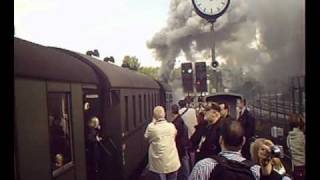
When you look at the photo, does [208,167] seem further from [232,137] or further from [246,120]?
[246,120]

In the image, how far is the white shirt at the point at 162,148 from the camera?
9.29 ft

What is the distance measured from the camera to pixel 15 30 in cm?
266

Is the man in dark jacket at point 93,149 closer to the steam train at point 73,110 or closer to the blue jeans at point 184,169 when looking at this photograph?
the steam train at point 73,110

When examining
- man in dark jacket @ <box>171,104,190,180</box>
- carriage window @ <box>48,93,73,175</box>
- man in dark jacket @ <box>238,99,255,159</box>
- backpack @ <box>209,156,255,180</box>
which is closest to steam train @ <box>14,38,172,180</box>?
carriage window @ <box>48,93,73,175</box>

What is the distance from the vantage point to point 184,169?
2.84 metres

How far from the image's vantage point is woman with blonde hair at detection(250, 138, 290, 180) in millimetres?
2462

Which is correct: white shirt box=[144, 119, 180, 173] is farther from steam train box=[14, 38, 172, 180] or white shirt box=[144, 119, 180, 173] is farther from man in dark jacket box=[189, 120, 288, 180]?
man in dark jacket box=[189, 120, 288, 180]

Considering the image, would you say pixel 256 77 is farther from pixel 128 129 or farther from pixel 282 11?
pixel 128 129

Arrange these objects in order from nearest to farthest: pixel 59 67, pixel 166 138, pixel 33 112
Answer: pixel 33 112
pixel 59 67
pixel 166 138

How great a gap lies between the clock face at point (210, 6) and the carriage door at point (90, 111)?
0.80m

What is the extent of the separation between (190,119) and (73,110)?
2.26 ft

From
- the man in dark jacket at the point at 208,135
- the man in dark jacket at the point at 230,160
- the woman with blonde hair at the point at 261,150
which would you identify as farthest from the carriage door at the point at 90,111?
the woman with blonde hair at the point at 261,150

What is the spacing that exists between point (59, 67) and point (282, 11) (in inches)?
53.1
